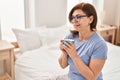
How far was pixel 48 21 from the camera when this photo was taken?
2.88 m

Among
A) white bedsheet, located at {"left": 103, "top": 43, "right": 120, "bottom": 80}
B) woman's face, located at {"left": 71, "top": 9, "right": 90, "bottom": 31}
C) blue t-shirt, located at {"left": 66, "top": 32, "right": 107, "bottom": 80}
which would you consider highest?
woman's face, located at {"left": 71, "top": 9, "right": 90, "bottom": 31}

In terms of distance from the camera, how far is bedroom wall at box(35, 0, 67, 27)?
276 cm

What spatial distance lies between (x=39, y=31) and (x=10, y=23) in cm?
50

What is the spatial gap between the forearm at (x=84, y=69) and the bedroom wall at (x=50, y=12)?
1.68 meters

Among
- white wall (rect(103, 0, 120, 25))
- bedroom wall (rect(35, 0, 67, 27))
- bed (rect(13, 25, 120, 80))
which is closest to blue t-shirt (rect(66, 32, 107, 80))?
bed (rect(13, 25, 120, 80))

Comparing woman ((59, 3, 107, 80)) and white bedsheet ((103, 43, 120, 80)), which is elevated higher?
woman ((59, 3, 107, 80))

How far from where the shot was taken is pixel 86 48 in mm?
1290

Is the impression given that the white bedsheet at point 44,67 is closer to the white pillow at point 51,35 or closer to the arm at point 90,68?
the white pillow at point 51,35

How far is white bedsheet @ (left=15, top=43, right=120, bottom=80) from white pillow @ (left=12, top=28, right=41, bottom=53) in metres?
0.13

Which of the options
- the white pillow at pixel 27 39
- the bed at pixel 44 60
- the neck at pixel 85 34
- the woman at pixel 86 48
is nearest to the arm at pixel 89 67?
the woman at pixel 86 48

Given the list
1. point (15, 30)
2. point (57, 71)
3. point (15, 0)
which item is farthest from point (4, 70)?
point (15, 0)

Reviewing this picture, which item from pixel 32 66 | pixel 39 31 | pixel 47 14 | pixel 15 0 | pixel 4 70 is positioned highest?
pixel 15 0

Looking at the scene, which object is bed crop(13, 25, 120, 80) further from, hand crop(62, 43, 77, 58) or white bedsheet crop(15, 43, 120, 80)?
hand crop(62, 43, 77, 58)

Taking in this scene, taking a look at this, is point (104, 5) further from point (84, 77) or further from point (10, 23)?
point (84, 77)
